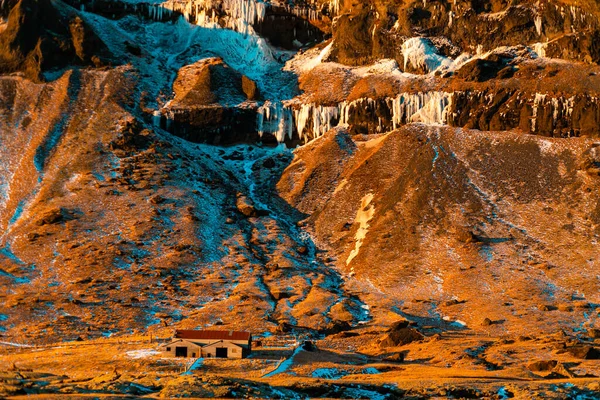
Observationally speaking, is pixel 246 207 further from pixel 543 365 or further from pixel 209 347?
pixel 543 365

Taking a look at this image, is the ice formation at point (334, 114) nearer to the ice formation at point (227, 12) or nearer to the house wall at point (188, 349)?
the ice formation at point (227, 12)

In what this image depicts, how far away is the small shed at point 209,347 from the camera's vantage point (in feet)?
235

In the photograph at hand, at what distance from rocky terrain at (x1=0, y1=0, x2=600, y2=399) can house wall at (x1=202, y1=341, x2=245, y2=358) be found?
1.50 meters

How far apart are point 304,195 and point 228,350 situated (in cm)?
5208

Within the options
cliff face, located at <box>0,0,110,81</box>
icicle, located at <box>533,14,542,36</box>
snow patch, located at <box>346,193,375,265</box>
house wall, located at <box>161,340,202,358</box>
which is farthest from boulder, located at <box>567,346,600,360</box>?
cliff face, located at <box>0,0,110,81</box>

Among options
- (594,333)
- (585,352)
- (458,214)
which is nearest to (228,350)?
(585,352)

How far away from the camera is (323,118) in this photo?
134500 mm

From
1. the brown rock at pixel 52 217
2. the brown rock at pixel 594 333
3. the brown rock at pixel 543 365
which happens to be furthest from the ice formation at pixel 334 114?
the brown rock at pixel 543 365

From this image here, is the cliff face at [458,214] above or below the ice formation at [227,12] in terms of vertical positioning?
below

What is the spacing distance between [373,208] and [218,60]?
149 feet

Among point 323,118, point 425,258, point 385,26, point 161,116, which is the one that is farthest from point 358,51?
point 425,258

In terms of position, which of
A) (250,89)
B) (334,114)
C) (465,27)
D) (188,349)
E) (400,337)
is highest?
(465,27)

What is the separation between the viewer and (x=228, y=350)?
71.8 meters

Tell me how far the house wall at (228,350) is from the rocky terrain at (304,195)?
150cm
